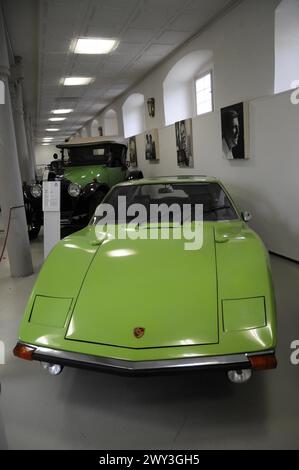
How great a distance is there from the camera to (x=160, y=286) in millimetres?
2238

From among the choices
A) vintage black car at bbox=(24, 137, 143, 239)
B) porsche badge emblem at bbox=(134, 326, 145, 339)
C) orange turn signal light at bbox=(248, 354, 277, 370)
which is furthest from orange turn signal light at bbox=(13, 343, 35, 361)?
vintage black car at bbox=(24, 137, 143, 239)

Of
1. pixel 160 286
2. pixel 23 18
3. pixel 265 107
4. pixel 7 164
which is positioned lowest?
pixel 160 286

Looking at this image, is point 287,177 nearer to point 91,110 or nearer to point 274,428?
point 274,428

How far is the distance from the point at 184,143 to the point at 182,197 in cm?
468

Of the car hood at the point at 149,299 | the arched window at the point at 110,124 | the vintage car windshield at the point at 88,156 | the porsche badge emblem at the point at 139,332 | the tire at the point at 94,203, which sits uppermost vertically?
the arched window at the point at 110,124

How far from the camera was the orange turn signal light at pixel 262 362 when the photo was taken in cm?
188

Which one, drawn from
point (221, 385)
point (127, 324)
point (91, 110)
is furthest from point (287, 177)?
point (91, 110)

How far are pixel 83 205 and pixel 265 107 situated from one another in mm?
3636

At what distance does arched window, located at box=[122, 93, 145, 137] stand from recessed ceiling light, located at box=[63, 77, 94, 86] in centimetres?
202

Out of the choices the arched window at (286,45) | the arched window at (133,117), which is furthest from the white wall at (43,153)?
the arched window at (286,45)

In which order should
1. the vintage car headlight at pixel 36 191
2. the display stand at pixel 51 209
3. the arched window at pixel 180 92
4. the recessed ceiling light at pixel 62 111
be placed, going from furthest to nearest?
the recessed ceiling light at pixel 62 111 < the arched window at pixel 180 92 < the vintage car headlight at pixel 36 191 < the display stand at pixel 51 209

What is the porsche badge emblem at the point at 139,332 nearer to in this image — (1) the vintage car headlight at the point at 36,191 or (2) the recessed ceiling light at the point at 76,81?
(1) the vintage car headlight at the point at 36,191

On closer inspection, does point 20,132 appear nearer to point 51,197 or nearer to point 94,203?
point 94,203

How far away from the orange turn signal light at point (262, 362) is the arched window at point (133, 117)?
11.4 m
